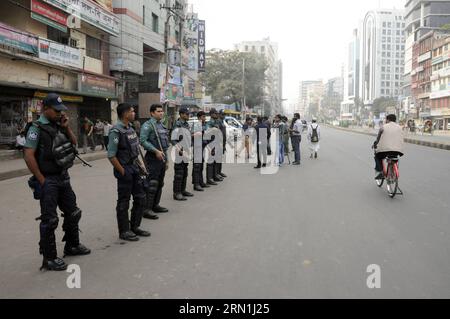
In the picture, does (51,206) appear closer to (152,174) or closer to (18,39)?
(152,174)

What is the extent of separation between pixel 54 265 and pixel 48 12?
1581cm

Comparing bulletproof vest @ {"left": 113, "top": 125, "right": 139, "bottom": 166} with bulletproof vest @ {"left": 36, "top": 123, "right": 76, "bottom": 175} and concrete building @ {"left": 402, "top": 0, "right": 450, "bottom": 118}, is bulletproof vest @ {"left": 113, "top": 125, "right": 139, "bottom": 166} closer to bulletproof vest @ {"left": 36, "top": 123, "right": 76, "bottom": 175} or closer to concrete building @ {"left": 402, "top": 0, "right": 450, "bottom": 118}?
bulletproof vest @ {"left": 36, "top": 123, "right": 76, "bottom": 175}

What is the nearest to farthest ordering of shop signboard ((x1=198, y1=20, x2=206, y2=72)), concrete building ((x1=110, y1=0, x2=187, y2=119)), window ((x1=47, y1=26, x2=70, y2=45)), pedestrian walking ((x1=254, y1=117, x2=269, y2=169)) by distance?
pedestrian walking ((x1=254, y1=117, x2=269, y2=169)), window ((x1=47, y1=26, x2=70, y2=45)), concrete building ((x1=110, y1=0, x2=187, y2=119)), shop signboard ((x1=198, y1=20, x2=206, y2=72))

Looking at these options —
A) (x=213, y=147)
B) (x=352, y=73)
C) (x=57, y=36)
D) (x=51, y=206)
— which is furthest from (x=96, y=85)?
Result: (x=352, y=73)

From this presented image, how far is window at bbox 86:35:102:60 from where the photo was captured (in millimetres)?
22841

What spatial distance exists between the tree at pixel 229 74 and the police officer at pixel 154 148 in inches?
2290

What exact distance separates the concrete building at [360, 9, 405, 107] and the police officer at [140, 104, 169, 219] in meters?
163

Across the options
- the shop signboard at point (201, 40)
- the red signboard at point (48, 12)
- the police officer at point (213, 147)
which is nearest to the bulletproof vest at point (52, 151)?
the police officer at point (213, 147)

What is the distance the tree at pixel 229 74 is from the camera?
213 ft

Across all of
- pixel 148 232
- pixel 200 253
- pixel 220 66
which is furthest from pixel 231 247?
pixel 220 66

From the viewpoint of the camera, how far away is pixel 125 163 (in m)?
5.37

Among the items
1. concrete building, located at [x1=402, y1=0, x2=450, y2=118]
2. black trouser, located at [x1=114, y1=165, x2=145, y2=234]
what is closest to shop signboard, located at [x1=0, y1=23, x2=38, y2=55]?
black trouser, located at [x1=114, y1=165, x2=145, y2=234]
